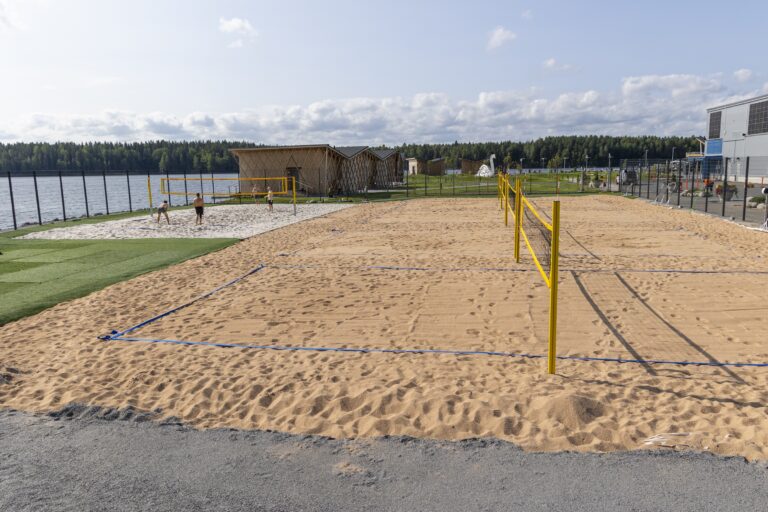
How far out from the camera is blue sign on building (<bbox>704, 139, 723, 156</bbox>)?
56903 millimetres

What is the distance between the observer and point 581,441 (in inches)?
162

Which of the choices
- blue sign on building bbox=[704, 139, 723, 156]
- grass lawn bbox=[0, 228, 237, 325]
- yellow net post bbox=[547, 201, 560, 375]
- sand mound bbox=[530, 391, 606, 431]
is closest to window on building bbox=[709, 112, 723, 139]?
blue sign on building bbox=[704, 139, 723, 156]

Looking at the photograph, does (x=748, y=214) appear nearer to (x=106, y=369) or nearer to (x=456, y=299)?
(x=456, y=299)

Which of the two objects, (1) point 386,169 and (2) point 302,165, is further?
(1) point 386,169

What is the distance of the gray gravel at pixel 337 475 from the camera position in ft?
11.2

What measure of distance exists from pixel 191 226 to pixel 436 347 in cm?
1643

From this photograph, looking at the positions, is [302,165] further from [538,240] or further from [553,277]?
[553,277]

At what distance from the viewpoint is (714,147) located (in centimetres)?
5775

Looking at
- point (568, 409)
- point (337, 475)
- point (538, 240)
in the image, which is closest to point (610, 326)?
point (568, 409)

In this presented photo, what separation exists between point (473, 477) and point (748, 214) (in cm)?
2143

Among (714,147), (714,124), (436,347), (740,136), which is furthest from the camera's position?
(714,124)

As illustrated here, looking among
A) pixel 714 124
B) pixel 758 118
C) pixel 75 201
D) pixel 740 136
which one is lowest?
pixel 75 201

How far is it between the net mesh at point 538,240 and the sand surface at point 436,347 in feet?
1.59

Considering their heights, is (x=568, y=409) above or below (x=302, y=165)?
below
